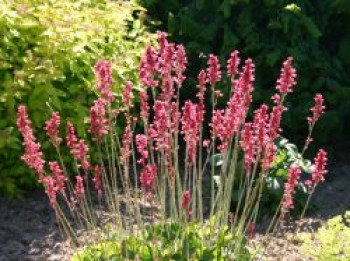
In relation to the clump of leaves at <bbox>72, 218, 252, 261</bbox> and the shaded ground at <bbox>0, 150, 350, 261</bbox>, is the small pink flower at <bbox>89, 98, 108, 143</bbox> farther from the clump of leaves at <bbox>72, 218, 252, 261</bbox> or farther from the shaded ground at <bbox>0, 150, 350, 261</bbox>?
the shaded ground at <bbox>0, 150, 350, 261</bbox>

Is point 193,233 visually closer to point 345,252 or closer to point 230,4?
point 345,252

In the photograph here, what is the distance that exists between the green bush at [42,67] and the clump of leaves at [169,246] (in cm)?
143

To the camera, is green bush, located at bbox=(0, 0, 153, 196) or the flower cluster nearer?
the flower cluster

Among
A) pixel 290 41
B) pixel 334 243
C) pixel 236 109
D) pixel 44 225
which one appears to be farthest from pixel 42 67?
pixel 334 243

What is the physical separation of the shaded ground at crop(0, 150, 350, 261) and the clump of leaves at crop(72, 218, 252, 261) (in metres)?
0.77

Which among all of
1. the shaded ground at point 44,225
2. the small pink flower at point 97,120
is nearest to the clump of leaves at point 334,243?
the shaded ground at point 44,225

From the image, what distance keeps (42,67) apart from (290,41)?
2217 millimetres

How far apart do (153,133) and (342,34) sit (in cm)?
332

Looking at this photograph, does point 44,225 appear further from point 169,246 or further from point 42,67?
point 169,246

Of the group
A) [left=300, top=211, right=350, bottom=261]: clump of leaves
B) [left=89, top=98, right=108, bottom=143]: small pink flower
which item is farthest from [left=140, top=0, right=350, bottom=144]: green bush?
[left=89, top=98, right=108, bottom=143]: small pink flower

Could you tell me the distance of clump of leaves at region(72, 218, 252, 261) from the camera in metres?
3.52

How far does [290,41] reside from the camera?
590 centimetres

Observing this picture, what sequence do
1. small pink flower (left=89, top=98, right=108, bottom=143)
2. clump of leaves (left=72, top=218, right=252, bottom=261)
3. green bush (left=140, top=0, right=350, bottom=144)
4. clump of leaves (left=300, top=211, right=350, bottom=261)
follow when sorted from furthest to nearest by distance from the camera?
green bush (left=140, top=0, right=350, bottom=144) < clump of leaves (left=300, top=211, right=350, bottom=261) < clump of leaves (left=72, top=218, right=252, bottom=261) < small pink flower (left=89, top=98, right=108, bottom=143)

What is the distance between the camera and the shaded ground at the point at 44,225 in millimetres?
4566
